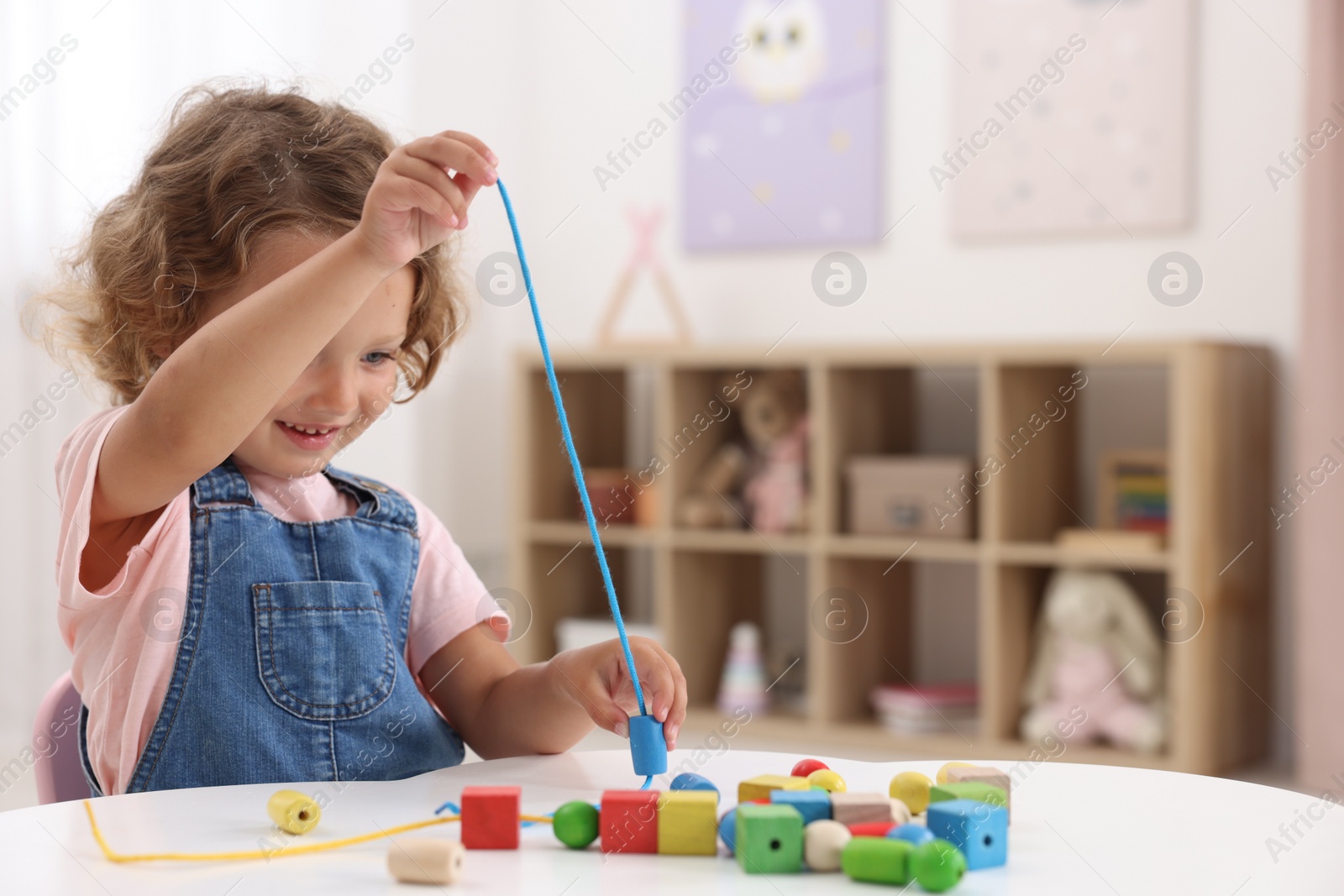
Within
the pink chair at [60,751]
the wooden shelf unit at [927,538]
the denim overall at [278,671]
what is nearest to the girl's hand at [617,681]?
the denim overall at [278,671]

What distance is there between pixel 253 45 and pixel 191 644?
81.6 inches

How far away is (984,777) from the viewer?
2.25 ft

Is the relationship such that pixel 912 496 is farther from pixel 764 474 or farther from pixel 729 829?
pixel 729 829

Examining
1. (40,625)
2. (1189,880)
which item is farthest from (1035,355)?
(1189,880)

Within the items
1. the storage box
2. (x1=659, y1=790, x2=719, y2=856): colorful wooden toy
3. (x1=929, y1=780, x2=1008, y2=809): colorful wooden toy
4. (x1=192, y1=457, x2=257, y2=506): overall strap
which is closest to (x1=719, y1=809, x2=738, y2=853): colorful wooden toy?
(x1=659, y1=790, x2=719, y2=856): colorful wooden toy

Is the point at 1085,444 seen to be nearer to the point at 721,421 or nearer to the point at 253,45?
the point at 721,421

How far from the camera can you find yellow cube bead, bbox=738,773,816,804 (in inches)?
26.9

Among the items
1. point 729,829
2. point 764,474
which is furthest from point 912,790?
point 764,474

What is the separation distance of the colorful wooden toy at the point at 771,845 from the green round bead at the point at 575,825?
7 cm

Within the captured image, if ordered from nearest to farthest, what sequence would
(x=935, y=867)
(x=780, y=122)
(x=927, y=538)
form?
(x=935, y=867) < (x=927, y=538) < (x=780, y=122)

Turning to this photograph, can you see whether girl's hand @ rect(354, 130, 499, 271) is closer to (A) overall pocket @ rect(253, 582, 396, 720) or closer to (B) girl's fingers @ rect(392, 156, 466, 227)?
(B) girl's fingers @ rect(392, 156, 466, 227)

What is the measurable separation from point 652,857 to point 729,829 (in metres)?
0.04

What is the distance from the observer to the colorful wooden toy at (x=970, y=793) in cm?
65

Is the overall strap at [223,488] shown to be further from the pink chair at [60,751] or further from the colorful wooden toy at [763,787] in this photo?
the colorful wooden toy at [763,787]
